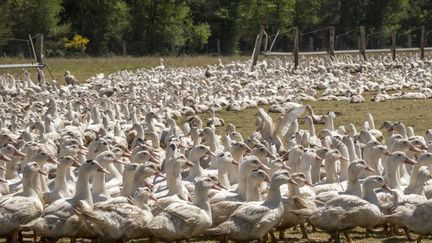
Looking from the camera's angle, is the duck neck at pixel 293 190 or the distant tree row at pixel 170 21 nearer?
the duck neck at pixel 293 190

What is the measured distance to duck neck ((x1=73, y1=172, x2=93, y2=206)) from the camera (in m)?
10.1

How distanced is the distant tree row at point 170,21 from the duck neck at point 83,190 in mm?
46684

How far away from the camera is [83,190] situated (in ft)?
33.5

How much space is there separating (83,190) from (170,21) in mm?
55683

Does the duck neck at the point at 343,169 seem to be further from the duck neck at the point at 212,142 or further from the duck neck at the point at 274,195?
the duck neck at the point at 212,142

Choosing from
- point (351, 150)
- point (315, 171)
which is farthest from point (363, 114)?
point (315, 171)

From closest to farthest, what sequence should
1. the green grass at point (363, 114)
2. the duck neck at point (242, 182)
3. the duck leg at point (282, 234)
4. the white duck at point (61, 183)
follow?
the duck leg at point (282, 234), the duck neck at point (242, 182), the white duck at point (61, 183), the green grass at point (363, 114)

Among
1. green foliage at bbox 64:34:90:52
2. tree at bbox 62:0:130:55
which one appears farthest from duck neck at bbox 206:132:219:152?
tree at bbox 62:0:130:55

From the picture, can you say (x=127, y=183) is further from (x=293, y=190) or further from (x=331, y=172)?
(x=331, y=172)

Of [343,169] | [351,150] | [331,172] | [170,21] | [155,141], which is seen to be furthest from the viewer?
[170,21]

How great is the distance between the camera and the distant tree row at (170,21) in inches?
2355

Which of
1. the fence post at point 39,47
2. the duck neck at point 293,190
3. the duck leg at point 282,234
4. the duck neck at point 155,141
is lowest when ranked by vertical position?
the duck leg at point 282,234

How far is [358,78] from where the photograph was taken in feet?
115

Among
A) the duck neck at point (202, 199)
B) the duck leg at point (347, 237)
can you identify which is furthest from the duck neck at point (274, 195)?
the duck leg at point (347, 237)
